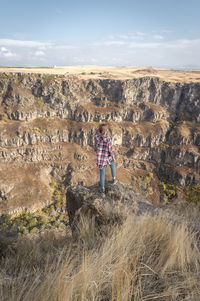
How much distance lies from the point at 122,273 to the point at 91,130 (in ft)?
222

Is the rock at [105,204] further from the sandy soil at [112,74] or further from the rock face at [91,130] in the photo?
the sandy soil at [112,74]

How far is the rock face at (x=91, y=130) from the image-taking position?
193 feet

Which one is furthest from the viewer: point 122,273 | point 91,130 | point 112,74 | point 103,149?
point 112,74

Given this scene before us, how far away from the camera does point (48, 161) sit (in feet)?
203

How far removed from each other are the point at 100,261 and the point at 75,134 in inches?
2666

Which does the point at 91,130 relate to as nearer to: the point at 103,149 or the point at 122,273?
the point at 103,149

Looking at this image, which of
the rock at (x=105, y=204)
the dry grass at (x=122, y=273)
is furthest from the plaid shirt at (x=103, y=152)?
the dry grass at (x=122, y=273)

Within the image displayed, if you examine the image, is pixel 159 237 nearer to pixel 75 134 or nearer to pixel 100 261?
pixel 100 261

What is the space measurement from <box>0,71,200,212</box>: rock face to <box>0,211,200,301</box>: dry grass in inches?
2050

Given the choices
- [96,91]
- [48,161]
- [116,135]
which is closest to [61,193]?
[48,161]

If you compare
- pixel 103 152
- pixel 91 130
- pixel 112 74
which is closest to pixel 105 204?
pixel 103 152

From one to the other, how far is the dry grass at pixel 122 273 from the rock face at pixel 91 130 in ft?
171

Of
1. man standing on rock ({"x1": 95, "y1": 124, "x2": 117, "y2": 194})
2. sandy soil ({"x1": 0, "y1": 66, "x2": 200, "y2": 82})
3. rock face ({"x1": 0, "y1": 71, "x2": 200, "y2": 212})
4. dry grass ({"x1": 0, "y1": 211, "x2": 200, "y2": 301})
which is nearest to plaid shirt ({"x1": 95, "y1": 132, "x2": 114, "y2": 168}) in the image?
man standing on rock ({"x1": 95, "y1": 124, "x2": 117, "y2": 194})

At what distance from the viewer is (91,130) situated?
2702 inches
